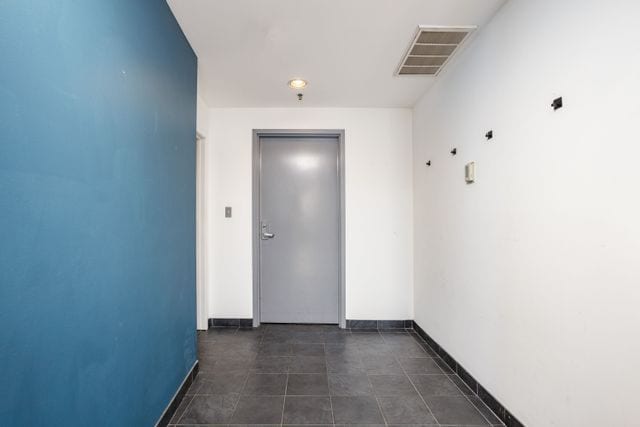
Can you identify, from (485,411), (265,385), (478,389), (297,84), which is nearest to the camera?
(485,411)

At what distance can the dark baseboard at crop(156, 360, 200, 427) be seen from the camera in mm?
1680

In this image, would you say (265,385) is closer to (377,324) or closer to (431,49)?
(377,324)

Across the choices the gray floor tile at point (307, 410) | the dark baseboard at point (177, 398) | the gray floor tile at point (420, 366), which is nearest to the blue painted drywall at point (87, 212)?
the dark baseboard at point (177, 398)

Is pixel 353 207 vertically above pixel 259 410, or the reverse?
pixel 353 207

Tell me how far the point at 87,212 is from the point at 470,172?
2115 millimetres

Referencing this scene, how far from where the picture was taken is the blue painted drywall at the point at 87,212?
0.80 m

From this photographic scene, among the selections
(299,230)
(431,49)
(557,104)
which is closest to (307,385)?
(299,230)

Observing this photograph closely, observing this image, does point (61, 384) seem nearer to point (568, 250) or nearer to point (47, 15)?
point (47, 15)

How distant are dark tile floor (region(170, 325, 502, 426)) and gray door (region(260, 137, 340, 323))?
0.39m

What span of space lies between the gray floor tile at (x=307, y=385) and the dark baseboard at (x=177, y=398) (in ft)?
2.23

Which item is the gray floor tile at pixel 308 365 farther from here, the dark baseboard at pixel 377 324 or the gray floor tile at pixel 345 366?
the dark baseboard at pixel 377 324

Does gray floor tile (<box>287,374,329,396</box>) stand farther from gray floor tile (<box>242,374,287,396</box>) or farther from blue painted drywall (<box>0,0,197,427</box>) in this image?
blue painted drywall (<box>0,0,197,427</box>)

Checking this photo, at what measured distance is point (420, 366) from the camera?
8.00 feet

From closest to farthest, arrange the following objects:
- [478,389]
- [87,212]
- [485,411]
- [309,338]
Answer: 1. [87,212]
2. [485,411]
3. [478,389]
4. [309,338]
